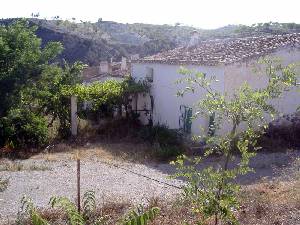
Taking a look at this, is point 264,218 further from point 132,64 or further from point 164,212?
point 132,64

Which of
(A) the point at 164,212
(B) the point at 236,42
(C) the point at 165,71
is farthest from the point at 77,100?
(A) the point at 164,212

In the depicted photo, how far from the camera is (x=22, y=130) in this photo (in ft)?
52.8

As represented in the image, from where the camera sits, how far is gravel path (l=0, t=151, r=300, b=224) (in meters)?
9.75

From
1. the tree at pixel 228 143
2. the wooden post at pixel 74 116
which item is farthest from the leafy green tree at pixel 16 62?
the tree at pixel 228 143

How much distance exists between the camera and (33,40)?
1667cm

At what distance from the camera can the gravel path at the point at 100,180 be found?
9.75m

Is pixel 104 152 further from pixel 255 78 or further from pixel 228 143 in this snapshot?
pixel 228 143

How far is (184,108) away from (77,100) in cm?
442

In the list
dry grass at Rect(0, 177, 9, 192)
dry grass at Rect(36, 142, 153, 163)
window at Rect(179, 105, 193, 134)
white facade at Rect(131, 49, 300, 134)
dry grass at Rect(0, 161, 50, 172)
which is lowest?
dry grass at Rect(36, 142, 153, 163)

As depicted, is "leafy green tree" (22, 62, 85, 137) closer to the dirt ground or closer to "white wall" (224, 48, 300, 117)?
the dirt ground

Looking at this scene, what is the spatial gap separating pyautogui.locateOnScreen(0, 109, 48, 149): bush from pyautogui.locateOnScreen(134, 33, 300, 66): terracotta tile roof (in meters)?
5.84

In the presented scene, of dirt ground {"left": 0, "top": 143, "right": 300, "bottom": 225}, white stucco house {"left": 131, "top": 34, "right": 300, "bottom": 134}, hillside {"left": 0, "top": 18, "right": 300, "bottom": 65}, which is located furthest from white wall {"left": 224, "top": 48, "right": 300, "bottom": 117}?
hillside {"left": 0, "top": 18, "right": 300, "bottom": 65}

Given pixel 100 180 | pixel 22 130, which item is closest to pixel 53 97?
pixel 22 130

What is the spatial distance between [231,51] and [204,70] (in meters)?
1.58
